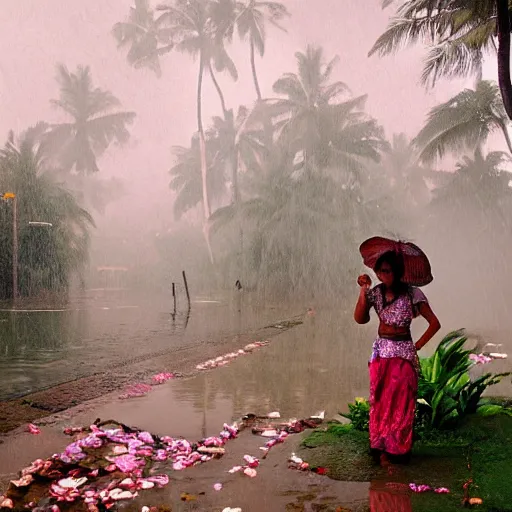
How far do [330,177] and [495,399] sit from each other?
2837 cm

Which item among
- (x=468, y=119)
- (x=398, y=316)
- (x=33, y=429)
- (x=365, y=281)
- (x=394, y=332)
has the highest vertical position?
→ (x=468, y=119)

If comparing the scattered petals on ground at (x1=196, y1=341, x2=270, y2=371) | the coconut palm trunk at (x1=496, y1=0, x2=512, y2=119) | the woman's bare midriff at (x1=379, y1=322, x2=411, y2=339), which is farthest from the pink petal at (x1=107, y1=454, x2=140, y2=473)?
the coconut palm trunk at (x1=496, y1=0, x2=512, y2=119)

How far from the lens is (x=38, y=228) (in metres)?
29.6

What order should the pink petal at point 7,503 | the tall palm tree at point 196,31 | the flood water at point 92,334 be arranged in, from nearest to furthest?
the pink petal at point 7,503 < the flood water at point 92,334 < the tall palm tree at point 196,31

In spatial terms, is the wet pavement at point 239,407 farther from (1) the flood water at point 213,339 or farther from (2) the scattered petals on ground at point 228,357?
(2) the scattered petals on ground at point 228,357

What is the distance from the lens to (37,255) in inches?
1176

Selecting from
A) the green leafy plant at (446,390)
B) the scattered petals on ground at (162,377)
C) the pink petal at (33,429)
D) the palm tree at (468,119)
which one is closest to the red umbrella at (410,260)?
the green leafy plant at (446,390)

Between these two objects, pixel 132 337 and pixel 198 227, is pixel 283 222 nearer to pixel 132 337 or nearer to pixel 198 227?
pixel 132 337

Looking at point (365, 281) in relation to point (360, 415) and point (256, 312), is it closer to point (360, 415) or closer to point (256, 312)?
point (360, 415)

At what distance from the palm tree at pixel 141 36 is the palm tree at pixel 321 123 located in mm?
16642

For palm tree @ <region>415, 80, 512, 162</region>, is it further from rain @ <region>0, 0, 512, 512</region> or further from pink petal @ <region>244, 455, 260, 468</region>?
pink petal @ <region>244, 455, 260, 468</region>

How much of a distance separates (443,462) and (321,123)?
99.2ft

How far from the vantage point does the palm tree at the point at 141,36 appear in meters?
50.4

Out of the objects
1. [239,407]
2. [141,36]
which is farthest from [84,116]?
[239,407]
